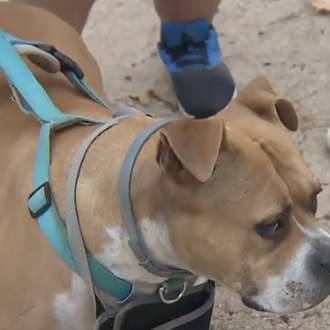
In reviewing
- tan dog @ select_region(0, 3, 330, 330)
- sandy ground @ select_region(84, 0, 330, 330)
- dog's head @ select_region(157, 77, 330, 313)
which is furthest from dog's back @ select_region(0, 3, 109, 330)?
sandy ground @ select_region(84, 0, 330, 330)

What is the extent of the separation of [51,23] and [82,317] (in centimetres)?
70

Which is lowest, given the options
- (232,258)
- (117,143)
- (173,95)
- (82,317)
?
(173,95)

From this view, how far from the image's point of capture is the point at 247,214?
4.31ft

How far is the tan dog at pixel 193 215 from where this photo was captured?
132 cm

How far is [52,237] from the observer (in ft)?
4.71

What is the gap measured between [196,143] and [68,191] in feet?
0.90

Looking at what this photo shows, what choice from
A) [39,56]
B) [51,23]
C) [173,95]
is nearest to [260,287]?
[39,56]

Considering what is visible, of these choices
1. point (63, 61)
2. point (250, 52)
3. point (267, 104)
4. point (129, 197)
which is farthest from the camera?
point (250, 52)

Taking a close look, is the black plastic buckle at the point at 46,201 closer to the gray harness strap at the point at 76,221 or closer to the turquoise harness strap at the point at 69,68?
the gray harness strap at the point at 76,221

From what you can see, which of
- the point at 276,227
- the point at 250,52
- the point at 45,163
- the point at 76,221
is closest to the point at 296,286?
the point at 276,227

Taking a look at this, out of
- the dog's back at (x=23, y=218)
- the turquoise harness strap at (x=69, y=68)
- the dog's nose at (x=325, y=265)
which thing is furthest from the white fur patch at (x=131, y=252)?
the turquoise harness strap at (x=69, y=68)

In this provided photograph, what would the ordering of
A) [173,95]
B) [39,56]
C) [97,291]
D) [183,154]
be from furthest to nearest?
[173,95]
[39,56]
[97,291]
[183,154]

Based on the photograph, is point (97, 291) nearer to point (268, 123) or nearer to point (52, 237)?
point (52, 237)

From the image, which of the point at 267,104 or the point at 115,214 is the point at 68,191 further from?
the point at 267,104
